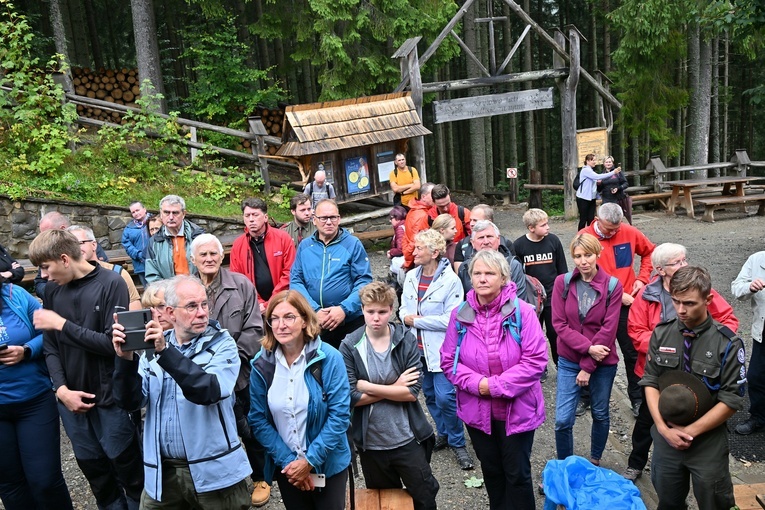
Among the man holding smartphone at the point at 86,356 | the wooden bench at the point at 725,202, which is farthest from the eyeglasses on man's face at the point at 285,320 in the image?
the wooden bench at the point at 725,202

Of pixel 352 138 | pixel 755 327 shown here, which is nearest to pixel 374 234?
pixel 352 138

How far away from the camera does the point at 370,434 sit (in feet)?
12.5

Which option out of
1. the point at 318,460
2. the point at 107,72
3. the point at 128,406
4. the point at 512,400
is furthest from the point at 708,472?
the point at 107,72

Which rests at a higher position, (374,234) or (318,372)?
(318,372)

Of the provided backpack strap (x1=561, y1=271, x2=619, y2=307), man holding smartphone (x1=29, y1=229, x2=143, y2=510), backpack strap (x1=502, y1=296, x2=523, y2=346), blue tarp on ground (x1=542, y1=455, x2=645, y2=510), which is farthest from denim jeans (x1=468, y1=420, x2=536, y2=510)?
man holding smartphone (x1=29, y1=229, x2=143, y2=510)

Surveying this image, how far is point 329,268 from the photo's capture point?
5.19 meters

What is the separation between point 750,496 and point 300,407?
2660mm

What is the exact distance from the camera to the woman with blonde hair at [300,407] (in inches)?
132

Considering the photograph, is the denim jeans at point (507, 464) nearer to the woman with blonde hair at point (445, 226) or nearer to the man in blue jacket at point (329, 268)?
the man in blue jacket at point (329, 268)

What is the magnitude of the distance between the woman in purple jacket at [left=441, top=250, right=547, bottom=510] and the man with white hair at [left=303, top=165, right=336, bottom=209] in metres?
7.16

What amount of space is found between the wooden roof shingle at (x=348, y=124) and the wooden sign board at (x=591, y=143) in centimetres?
466

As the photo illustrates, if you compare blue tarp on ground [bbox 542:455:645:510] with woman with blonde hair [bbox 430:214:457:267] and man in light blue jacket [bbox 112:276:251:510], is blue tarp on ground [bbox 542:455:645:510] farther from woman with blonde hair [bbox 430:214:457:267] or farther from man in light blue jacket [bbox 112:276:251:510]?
woman with blonde hair [bbox 430:214:457:267]

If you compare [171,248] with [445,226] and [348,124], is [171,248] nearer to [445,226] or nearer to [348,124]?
[445,226]

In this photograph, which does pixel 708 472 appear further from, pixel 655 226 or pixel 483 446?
pixel 655 226
